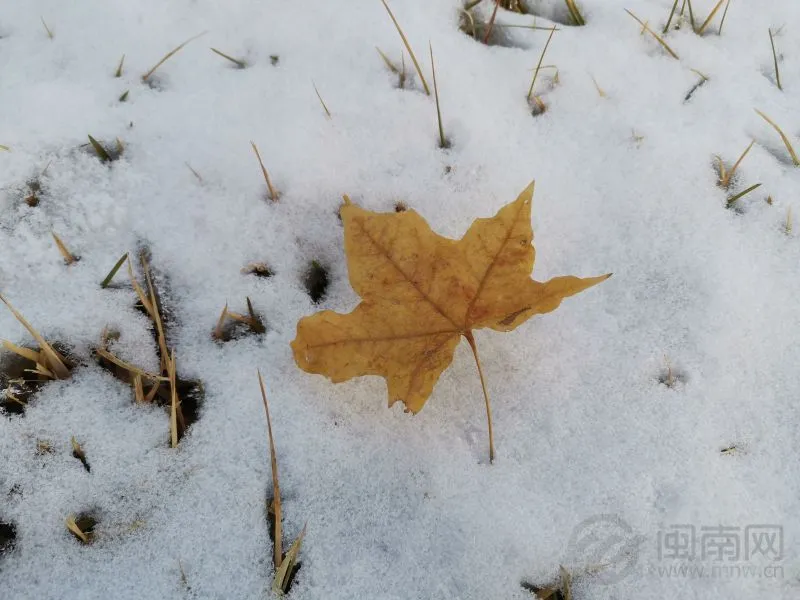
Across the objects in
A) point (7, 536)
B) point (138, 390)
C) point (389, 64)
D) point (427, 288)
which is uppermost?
point (389, 64)

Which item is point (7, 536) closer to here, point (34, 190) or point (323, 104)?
point (34, 190)

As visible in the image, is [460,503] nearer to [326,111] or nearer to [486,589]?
[486,589]

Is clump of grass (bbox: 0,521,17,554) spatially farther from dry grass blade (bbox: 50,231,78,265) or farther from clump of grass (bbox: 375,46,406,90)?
clump of grass (bbox: 375,46,406,90)

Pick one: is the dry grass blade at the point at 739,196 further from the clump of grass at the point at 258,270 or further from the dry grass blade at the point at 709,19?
the clump of grass at the point at 258,270

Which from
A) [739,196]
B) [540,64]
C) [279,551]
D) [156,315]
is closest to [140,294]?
[156,315]

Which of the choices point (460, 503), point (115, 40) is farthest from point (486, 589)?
point (115, 40)
